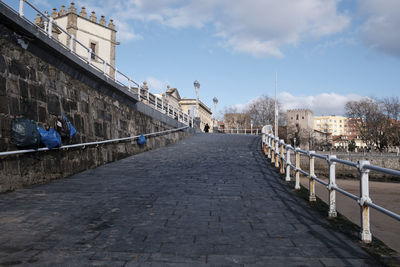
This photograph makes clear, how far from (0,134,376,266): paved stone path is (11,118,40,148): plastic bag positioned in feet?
3.39

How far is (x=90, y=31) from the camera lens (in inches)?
1417

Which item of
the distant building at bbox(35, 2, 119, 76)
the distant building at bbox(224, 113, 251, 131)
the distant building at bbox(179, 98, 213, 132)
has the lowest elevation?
the distant building at bbox(224, 113, 251, 131)

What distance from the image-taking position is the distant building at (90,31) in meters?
34.1

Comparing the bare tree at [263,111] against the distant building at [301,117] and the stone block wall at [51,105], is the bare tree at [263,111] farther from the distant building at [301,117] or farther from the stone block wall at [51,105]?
the stone block wall at [51,105]

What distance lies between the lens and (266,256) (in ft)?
10.8

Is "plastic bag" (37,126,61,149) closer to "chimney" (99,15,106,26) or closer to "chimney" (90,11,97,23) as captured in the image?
"chimney" (90,11,97,23)

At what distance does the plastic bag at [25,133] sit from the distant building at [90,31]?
26.8 m

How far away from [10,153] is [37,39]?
3.15m

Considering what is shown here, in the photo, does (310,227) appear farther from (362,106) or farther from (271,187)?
(362,106)

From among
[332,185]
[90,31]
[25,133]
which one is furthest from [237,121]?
[332,185]

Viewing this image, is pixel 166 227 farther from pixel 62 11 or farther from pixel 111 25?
pixel 111 25

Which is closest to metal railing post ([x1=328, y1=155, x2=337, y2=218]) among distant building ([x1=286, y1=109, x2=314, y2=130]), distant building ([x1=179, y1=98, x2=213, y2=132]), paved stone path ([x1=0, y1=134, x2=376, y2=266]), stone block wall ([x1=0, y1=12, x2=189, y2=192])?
paved stone path ([x1=0, y1=134, x2=376, y2=266])

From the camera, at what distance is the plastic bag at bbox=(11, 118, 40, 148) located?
688 centimetres

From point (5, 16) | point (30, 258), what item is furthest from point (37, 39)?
point (30, 258)
